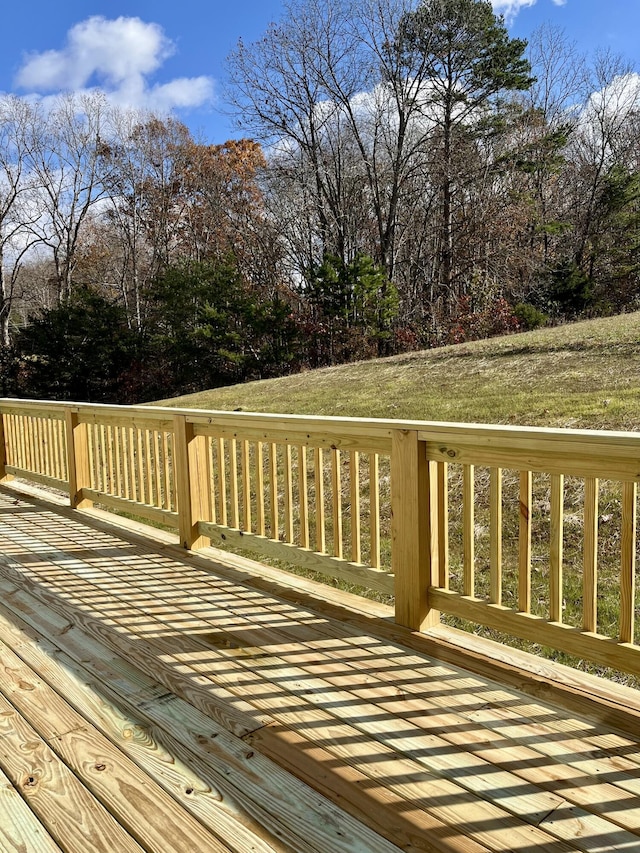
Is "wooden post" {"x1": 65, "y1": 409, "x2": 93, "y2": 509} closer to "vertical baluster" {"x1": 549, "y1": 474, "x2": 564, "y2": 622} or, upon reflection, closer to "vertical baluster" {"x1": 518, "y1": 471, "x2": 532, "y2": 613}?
"vertical baluster" {"x1": 518, "y1": 471, "x2": 532, "y2": 613}

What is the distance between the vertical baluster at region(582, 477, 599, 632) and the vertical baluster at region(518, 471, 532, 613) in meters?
0.22

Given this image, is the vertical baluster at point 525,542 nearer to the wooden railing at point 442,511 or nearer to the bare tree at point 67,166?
the wooden railing at point 442,511

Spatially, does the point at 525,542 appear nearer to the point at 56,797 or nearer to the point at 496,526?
the point at 496,526

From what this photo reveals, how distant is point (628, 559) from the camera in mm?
2002

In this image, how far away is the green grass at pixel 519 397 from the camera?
12.2ft

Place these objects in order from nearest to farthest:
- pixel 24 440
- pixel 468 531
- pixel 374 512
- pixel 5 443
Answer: pixel 468 531 → pixel 374 512 → pixel 24 440 → pixel 5 443

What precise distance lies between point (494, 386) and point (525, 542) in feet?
17.2

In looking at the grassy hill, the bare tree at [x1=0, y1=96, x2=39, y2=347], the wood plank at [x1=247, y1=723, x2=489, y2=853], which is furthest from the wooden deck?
the bare tree at [x1=0, y1=96, x2=39, y2=347]

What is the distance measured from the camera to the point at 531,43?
18.4 m

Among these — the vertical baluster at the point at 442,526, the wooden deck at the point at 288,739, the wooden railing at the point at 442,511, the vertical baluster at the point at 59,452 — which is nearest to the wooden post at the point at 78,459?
the wooden railing at the point at 442,511

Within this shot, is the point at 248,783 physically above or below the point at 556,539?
below

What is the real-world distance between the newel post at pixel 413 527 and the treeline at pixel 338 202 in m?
14.2

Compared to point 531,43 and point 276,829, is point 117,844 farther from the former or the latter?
point 531,43

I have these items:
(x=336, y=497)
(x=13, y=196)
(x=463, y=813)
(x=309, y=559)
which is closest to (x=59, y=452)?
(x=309, y=559)
